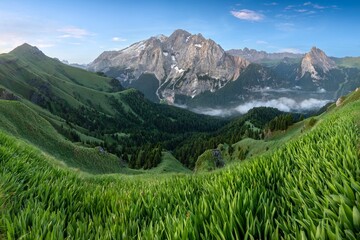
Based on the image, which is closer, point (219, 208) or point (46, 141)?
point (219, 208)

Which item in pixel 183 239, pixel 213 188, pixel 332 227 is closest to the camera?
pixel 332 227

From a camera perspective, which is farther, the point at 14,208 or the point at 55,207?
the point at 55,207

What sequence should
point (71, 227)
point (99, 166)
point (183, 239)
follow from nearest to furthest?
point (183, 239)
point (71, 227)
point (99, 166)

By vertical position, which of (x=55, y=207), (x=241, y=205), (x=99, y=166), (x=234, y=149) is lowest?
(x=234, y=149)

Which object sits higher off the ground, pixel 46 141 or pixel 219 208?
pixel 219 208

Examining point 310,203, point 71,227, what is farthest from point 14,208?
point 310,203

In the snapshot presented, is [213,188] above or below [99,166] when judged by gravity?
above

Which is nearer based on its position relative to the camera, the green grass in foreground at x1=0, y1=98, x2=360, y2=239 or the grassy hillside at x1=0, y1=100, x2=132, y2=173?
the green grass in foreground at x1=0, y1=98, x2=360, y2=239

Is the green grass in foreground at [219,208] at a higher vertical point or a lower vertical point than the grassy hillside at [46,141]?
higher

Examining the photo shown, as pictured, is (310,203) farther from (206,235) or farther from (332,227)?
(206,235)

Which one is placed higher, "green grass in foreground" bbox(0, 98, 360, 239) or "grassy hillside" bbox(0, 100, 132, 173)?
"green grass in foreground" bbox(0, 98, 360, 239)

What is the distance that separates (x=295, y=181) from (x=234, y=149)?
147 m

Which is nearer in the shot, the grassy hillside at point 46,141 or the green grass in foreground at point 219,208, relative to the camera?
the green grass in foreground at point 219,208

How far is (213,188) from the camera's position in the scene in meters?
6.07
